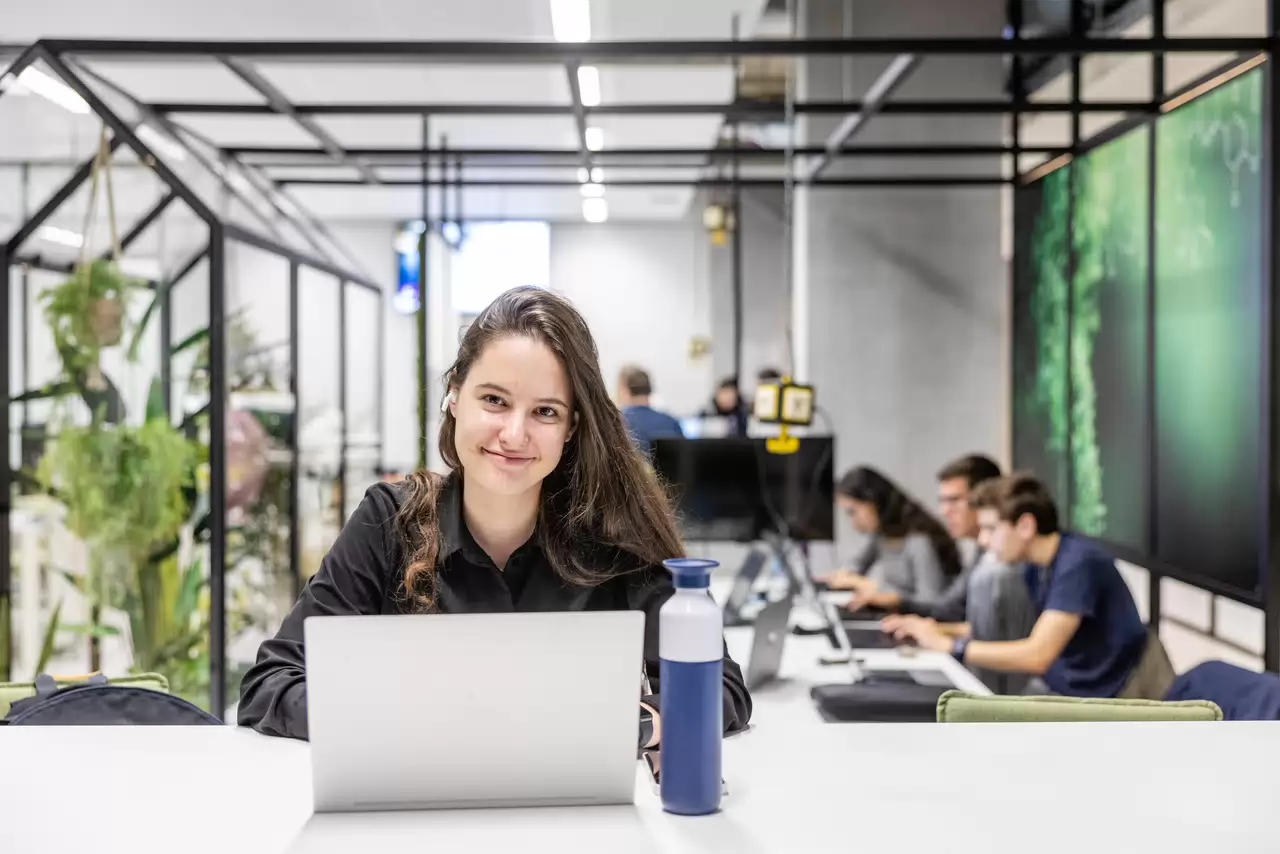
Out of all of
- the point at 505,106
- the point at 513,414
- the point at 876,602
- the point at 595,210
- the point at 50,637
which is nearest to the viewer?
the point at 513,414

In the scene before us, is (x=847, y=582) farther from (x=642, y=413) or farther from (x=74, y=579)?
(x=74, y=579)

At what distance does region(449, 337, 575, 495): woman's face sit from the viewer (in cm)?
171

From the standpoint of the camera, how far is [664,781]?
3.88 feet

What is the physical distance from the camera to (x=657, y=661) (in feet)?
5.26

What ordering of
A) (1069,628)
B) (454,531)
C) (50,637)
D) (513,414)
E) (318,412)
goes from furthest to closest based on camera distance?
(318,412) < (50,637) < (1069,628) < (454,531) < (513,414)

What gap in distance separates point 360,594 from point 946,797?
98 cm

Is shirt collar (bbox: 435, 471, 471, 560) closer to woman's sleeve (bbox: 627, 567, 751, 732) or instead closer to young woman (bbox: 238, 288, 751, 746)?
young woman (bbox: 238, 288, 751, 746)

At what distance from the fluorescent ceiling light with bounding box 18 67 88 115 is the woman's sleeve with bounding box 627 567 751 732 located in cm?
286

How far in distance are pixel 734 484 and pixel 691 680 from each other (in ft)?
9.74

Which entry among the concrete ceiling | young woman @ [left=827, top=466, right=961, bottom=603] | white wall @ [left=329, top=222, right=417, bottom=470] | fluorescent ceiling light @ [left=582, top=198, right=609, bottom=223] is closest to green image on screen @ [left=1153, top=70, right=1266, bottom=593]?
young woman @ [left=827, top=466, right=961, bottom=603]

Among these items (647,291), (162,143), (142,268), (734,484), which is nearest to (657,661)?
(734,484)

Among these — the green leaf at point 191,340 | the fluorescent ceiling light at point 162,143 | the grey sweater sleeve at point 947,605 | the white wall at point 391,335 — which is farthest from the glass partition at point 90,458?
the white wall at point 391,335

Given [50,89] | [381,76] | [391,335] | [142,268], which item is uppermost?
[381,76]

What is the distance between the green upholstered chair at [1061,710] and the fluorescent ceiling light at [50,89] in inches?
131
